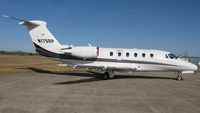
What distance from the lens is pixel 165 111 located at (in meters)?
9.79

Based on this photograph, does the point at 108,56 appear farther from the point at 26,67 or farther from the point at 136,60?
the point at 26,67

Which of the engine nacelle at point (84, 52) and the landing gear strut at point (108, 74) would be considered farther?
the landing gear strut at point (108, 74)

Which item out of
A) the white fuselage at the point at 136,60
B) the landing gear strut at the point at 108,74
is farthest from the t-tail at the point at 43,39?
the landing gear strut at the point at 108,74

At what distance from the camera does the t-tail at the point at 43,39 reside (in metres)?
22.9

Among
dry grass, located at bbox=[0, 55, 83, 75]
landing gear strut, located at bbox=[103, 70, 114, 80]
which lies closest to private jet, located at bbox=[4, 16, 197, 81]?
landing gear strut, located at bbox=[103, 70, 114, 80]

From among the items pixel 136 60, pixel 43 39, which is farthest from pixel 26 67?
pixel 136 60

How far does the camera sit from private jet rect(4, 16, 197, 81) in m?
22.3

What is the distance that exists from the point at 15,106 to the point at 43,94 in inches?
118

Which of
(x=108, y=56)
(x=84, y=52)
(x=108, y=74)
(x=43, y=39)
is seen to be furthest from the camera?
(x=43, y=39)

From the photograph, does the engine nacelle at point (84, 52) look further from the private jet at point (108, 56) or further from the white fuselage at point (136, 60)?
the white fuselage at point (136, 60)

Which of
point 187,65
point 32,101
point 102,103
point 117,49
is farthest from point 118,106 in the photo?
point 187,65

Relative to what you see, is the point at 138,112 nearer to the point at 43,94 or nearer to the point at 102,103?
the point at 102,103

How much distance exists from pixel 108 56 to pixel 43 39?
20.2 feet

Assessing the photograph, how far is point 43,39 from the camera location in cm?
2320
